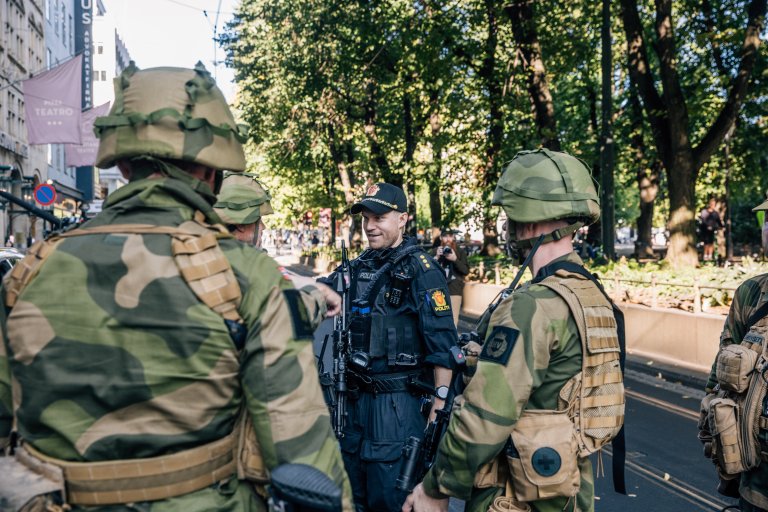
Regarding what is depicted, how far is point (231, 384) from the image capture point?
1767mm

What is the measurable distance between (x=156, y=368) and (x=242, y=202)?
7.95 feet

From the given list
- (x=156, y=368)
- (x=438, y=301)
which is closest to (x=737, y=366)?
(x=438, y=301)

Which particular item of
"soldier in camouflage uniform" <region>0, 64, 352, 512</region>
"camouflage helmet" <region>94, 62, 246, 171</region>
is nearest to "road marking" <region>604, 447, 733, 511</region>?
"soldier in camouflage uniform" <region>0, 64, 352, 512</region>

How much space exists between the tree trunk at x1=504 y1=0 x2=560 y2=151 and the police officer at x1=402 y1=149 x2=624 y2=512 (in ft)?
41.5

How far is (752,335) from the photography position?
2723 millimetres

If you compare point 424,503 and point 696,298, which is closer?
point 424,503

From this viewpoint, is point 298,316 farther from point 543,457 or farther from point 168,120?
point 543,457

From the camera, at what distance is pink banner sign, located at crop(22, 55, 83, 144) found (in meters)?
17.9

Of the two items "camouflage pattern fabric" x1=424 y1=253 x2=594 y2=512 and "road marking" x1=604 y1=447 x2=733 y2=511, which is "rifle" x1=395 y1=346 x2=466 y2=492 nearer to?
"camouflage pattern fabric" x1=424 y1=253 x2=594 y2=512

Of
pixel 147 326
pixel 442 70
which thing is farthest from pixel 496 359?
pixel 442 70

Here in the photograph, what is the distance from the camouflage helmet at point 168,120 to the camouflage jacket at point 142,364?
11.1 inches

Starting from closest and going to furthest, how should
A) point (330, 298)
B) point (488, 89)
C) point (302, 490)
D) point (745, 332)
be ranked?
point (302, 490) → point (330, 298) → point (745, 332) → point (488, 89)

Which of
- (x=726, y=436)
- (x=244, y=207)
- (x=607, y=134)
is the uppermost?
(x=607, y=134)

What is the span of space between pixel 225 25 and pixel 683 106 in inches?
932
